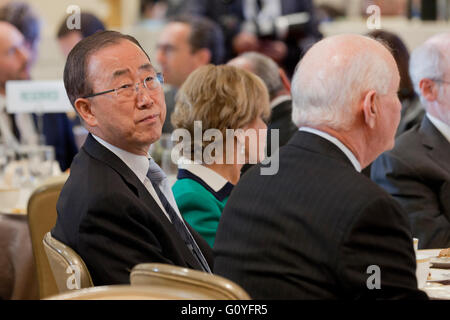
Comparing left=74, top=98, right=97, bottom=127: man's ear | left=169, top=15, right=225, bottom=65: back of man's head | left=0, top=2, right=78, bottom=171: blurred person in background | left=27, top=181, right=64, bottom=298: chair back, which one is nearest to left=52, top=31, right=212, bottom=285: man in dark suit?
left=74, top=98, right=97, bottom=127: man's ear

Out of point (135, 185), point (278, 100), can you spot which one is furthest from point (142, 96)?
point (278, 100)

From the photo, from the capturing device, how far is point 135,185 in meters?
1.85

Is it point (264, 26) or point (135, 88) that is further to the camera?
point (264, 26)

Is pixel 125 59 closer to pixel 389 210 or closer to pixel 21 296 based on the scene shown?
pixel 389 210

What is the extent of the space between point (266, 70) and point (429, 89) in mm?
907

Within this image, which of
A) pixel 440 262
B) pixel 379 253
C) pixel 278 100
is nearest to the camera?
pixel 379 253

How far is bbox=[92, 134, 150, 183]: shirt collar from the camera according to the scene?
6.42ft

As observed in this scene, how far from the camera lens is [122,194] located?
68.6 inches

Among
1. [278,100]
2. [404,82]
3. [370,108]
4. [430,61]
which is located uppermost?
[370,108]

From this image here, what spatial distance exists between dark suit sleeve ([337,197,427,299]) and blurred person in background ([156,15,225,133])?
3.87 metres

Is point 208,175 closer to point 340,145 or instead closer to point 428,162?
point 340,145

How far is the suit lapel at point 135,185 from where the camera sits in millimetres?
1851

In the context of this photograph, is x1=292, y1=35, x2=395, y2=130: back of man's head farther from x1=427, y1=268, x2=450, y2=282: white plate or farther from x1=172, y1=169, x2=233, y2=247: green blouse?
x1=172, y1=169, x2=233, y2=247: green blouse

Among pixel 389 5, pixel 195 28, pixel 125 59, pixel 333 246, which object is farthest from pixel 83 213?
pixel 389 5
